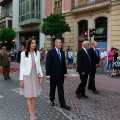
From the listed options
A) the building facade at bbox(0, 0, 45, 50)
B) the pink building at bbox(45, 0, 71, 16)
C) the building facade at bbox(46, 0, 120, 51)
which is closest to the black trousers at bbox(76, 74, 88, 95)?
the building facade at bbox(46, 0, 120, 51)

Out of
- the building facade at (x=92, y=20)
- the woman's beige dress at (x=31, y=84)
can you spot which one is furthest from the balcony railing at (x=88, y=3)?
the woman's beige dress at (x=31, y=84)

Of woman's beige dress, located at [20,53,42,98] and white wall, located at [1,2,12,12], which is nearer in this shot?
woman's beige dress, located at [20,53,42,98]

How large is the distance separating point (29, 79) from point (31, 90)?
0.24 meters

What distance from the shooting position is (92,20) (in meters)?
24.1

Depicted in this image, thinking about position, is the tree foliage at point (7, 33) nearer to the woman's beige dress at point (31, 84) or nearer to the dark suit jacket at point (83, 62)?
the dark suit jacket at point (83, 62)

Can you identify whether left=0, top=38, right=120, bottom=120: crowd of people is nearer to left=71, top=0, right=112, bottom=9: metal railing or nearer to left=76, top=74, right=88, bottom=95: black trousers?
left=76, top=74, right=88, bottom=95: black trousers

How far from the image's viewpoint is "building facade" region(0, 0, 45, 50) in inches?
1275

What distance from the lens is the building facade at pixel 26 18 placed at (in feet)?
106

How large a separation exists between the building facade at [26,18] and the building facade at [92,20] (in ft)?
11.0

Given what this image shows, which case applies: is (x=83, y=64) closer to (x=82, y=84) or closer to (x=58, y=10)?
(x=82, y=84)

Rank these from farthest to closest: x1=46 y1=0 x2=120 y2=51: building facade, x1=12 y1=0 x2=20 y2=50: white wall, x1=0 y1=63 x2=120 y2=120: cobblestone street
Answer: x1=12 y1=0 x2=20 y2=50: white wall → x1=46 y1=0 x2=120 y2=51: building facade → x1=0 y1=63 x2=120 y2=120: cobblestone street

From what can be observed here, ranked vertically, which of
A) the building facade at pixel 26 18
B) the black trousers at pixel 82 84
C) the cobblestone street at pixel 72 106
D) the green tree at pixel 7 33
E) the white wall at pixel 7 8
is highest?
the white wall at pixel 7 8

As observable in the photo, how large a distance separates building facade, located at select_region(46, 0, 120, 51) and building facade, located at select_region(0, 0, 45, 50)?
3.36 metres

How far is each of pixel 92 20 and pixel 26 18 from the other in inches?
493
